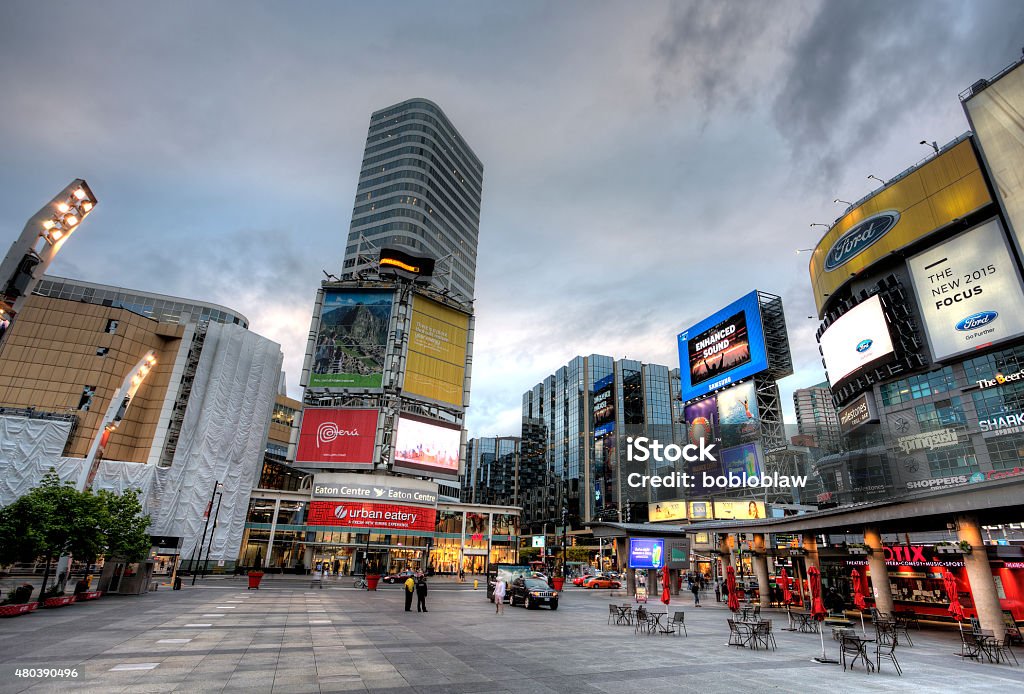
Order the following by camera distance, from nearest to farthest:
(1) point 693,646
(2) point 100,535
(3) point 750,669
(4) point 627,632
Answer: (3) point 750,669
(1) point 693,646
(4) point 627,632
(2) point 100,535

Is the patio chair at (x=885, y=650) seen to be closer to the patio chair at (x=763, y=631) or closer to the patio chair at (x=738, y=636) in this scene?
the patio chair at (x=763, y=631)

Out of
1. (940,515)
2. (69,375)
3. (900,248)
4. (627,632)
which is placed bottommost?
(627,632)

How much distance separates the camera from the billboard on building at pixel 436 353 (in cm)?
6494

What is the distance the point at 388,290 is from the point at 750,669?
59865 mm

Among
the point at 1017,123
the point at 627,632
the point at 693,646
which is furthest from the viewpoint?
the point at 1017,123

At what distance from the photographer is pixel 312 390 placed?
63.0 metres

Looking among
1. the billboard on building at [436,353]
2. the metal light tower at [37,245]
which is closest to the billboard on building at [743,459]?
the billboard on building at [436,353]

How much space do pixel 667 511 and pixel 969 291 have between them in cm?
4247

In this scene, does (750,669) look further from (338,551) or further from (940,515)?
(338,551)

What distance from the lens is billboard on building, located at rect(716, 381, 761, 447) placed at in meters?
62.7

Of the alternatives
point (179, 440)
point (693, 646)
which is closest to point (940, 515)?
point (693, 646)

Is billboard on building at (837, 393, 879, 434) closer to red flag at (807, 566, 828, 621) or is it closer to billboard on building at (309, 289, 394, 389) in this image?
red flag at (807, 566, 828, 621)

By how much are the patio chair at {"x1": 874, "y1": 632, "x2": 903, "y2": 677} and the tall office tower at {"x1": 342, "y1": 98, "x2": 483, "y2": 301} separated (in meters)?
85.4

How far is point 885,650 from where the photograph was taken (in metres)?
16.4
